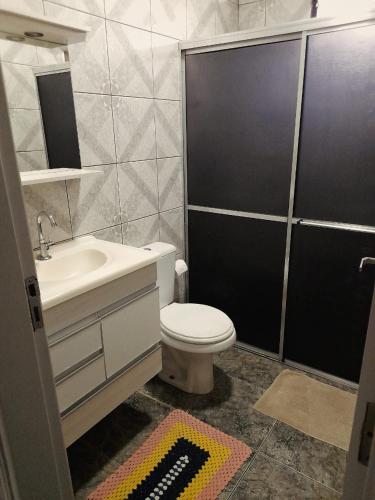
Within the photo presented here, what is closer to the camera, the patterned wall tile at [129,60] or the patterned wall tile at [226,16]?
the patterned wall tile at [129,60]

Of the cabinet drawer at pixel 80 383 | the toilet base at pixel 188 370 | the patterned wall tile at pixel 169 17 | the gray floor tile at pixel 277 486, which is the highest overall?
the patterned wall tile at pixel 169 17

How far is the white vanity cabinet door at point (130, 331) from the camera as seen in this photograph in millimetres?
1497

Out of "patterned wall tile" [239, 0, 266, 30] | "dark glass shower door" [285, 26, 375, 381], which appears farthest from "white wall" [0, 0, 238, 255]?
"dark glass shower door" [285, 26, 375, 381]

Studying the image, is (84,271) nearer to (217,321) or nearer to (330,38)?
(217,321)

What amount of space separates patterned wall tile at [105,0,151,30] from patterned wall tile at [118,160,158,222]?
70 cm

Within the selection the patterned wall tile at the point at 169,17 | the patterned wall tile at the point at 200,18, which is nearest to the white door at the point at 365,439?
the patterned wall tile at the point at 169,17

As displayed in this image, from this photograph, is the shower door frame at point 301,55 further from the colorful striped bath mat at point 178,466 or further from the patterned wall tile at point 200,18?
the colorful striped bath mat at point 178,466

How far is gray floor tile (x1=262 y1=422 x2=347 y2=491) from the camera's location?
5.07 ft

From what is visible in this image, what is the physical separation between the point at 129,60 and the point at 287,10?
1290 millimetres

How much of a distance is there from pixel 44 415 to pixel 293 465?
1.31m

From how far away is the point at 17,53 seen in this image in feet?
4.79

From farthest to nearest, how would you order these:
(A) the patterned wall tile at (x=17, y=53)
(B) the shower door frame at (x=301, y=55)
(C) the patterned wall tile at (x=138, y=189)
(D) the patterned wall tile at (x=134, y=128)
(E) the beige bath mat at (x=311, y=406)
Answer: (C) the patterned wall tile at (x=138, y=189), (D) the patterned wall tile at (x=134, y=128), (E) the beige bath mat at (x=311, y=406), (B) the shower door frame at (x=301, y=55), (A) the patterned wall tile at (x=17, y=53)

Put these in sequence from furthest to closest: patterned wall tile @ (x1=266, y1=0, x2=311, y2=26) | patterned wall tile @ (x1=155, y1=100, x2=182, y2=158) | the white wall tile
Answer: patterned wall tile @ (x1=266, y1=0, x2=311, y2=26) < patterned wall tile @ (x1=155, y1=100, x2=182, y2=158) < the white wall tile

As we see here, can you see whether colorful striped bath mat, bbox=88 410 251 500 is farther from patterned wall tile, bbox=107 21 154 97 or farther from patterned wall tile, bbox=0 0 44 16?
patterned wall tile, bbox=0 0 44 16
